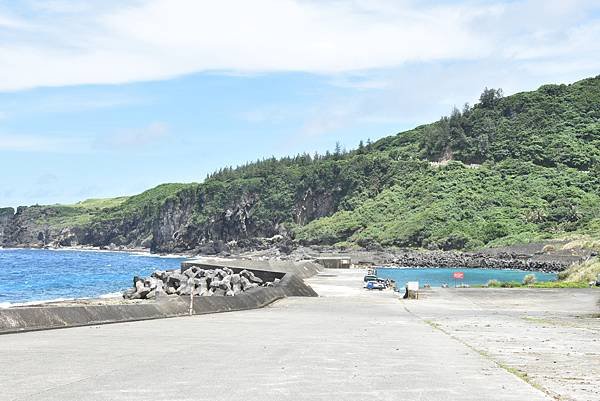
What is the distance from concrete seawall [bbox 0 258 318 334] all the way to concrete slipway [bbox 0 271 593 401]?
576 mm

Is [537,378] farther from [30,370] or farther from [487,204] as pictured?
[487,204]

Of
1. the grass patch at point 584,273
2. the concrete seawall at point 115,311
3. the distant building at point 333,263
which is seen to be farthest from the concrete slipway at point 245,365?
the distant building at point 333,263

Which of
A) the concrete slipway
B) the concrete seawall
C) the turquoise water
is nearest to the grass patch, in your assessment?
the turquoise water

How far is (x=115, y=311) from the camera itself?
2161 cm

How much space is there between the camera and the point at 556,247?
140 m

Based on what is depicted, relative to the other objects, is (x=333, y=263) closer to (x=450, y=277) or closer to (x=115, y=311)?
(x=450, y=277)

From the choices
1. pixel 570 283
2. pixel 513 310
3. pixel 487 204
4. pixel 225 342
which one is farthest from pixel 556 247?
pixel 225 342

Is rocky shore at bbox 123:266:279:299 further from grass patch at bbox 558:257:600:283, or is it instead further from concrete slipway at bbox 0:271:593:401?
grass patch at bbox 558:257:600:283

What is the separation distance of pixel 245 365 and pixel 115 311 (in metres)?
9.78

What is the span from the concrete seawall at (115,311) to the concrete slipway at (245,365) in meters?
0.58

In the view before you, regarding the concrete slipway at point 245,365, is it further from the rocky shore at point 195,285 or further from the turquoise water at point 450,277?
the turquoise water at point 450,277

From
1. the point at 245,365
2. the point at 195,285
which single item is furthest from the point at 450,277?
the point at 245,365

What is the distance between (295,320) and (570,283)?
32349 millimetres

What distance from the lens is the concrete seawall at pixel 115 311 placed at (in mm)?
17703
